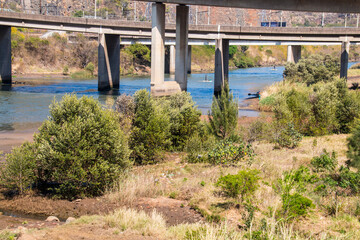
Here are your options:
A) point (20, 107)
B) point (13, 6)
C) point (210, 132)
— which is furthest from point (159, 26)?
point (13, 6)

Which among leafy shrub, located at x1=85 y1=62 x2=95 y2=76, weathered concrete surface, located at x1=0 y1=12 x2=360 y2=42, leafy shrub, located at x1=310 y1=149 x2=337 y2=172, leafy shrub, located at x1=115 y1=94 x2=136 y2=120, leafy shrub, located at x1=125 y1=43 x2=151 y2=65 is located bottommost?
leafy shrub, located at x1=310 y1=149 x2=337 y2=172

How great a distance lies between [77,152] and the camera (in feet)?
47.2

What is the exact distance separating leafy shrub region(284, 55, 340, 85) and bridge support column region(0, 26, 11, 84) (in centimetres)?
3902

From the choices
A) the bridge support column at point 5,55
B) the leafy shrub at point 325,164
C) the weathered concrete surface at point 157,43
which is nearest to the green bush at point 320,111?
the leafy shrub at point 325,164

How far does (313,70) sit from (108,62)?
92.7 ft

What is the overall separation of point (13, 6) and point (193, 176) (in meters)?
122

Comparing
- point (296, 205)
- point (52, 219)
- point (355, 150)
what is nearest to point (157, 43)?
point (355, 150)

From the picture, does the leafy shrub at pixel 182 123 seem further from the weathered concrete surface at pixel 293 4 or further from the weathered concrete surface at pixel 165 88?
Answer: the weathered concrete surface at pixel 293 4

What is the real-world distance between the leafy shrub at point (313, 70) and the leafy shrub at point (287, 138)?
33.1 metres

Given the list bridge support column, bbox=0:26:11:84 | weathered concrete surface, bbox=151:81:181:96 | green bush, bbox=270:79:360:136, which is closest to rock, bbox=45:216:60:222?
green bush, bbox=270:79:360:136

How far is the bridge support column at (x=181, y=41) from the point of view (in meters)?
39.7

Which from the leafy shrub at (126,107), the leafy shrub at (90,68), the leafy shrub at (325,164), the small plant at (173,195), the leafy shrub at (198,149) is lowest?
the small plant at (173,195)

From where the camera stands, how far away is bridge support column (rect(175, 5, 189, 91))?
39.7m

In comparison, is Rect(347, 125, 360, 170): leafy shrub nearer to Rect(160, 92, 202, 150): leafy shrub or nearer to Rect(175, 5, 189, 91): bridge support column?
Rect(160, 92, 202, 150): leafy shrub
